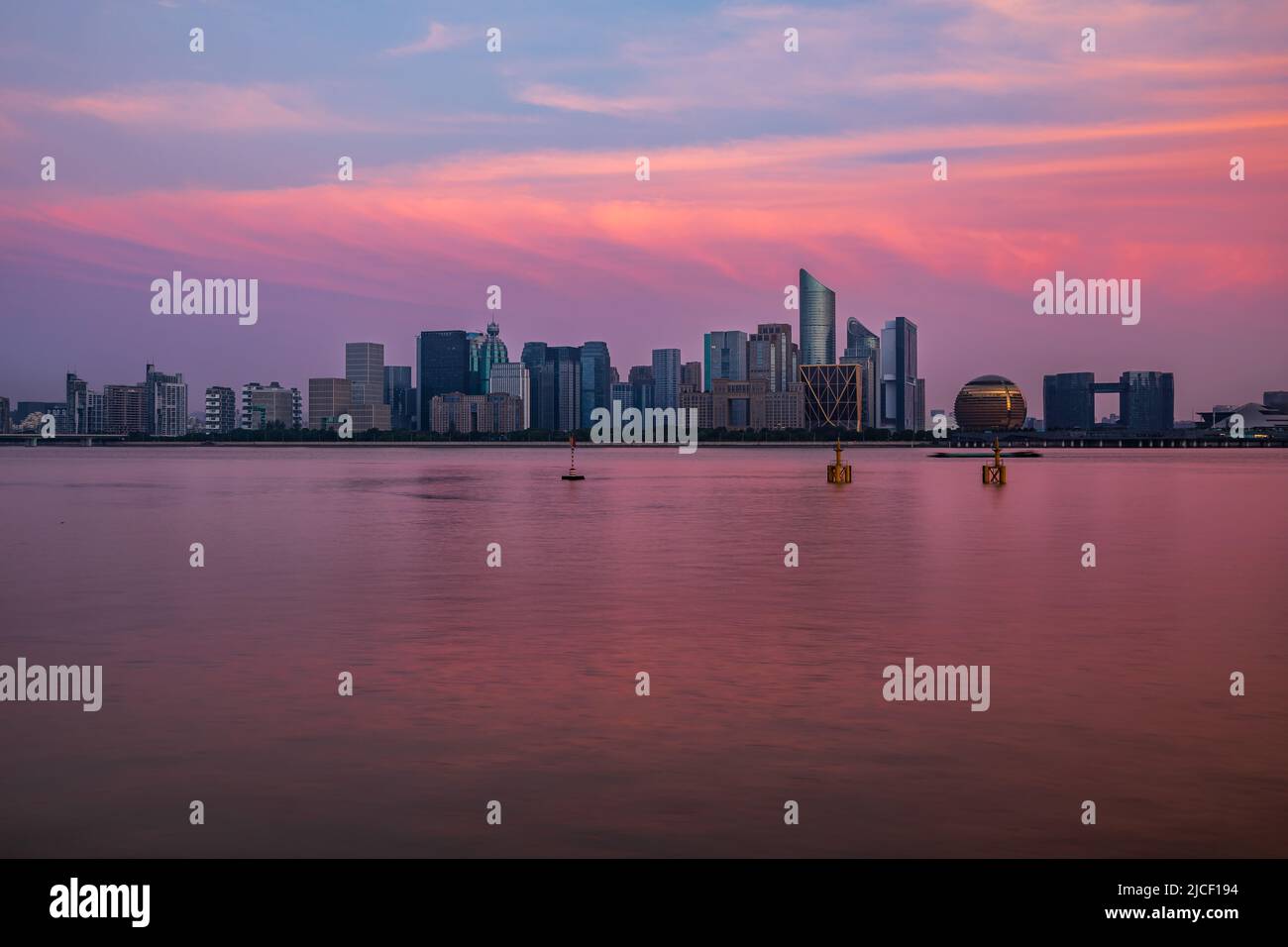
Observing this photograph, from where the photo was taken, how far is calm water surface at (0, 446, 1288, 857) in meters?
14.4

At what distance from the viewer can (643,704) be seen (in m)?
21.1

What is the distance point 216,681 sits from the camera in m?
23.1

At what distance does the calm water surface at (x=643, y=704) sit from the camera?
1440cm

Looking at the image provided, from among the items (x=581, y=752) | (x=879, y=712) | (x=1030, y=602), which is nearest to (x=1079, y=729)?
(x=879, y=712)

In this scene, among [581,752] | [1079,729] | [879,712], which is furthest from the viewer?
[879,712]

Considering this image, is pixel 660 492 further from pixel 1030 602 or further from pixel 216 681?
pixel 216 681

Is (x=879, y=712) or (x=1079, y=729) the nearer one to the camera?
(x=1079, y=729)

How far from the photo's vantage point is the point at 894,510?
80.3 meters
